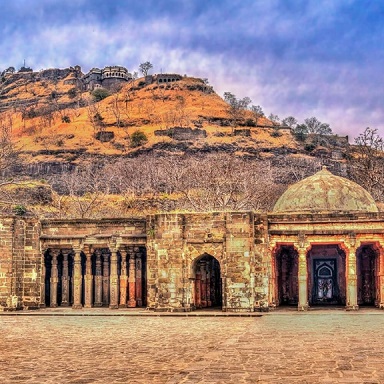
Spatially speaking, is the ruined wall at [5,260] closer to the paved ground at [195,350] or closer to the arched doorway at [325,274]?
the paved ground at [195,350]

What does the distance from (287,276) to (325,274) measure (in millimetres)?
2239

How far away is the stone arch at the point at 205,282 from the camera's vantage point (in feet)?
84.5

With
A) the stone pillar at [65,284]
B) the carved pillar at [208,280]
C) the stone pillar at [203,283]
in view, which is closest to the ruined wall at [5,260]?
the stone pillar at [65,284]

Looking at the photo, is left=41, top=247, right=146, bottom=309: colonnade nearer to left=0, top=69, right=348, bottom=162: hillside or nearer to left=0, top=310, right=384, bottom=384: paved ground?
left=0, top=310, right=384, bottom=384: paved ground

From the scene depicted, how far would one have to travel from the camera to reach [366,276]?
2767 cm

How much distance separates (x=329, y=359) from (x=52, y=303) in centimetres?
1745

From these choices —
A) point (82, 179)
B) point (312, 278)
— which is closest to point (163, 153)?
point (82, 179)

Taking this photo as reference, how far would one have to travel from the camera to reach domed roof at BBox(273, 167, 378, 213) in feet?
88.7

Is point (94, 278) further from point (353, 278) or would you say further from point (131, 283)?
point (353, 278)

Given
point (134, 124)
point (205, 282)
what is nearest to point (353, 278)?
point (205, 282)

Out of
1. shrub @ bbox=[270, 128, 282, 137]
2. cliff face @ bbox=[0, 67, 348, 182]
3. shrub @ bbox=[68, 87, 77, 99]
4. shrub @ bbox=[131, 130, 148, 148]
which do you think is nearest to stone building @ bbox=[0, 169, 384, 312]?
cliff face @ bbox=[0, 67, 348, 182]

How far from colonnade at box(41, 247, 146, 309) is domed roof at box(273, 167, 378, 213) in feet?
21.5

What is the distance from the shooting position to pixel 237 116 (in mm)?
130125

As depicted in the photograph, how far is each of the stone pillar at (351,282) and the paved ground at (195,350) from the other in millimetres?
2384
